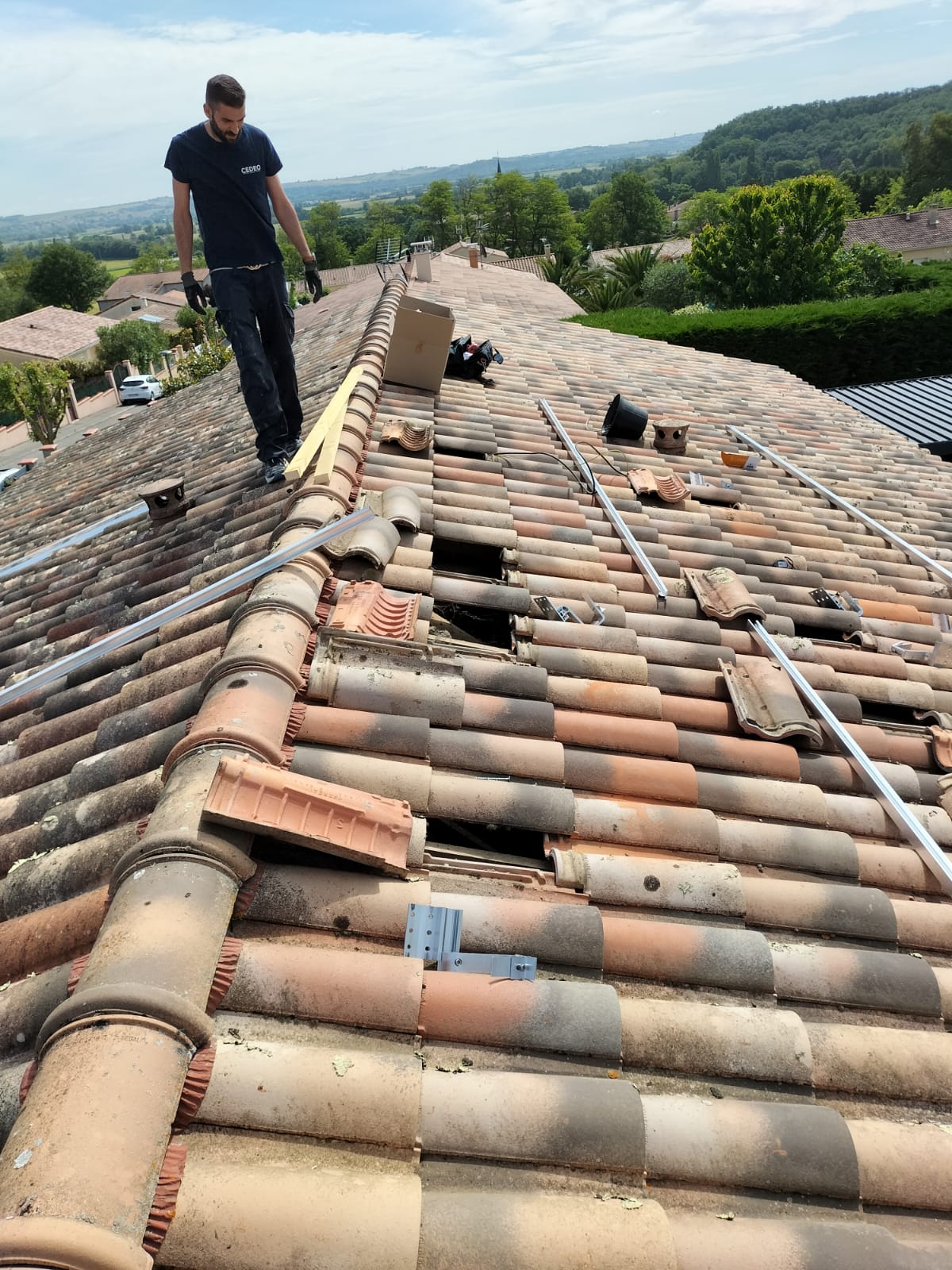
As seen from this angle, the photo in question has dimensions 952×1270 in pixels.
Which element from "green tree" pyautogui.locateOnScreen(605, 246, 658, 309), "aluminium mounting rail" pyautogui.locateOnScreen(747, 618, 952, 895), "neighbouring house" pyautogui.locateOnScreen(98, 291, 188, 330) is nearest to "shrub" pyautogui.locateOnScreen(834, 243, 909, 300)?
"green tree" pyautogui.locateOnScreen(605, 246, 658, 309)

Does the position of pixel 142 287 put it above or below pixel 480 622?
below

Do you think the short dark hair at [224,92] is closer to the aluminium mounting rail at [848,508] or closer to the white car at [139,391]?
the aluminium mounting rail at [848,508]

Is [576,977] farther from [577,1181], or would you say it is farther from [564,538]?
[564,538]

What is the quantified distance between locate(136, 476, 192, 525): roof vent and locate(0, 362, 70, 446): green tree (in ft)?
104

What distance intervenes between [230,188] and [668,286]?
39303 mm

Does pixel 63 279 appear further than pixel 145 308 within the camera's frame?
Yes

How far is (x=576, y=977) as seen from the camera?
2.28 metres

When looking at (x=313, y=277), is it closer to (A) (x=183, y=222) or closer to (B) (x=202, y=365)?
(A) (x=183, y=222)

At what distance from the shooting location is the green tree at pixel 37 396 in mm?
33062

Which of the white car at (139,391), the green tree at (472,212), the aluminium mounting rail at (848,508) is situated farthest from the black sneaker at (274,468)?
the green tree at (472,212)

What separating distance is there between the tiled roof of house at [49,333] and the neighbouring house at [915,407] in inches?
1871

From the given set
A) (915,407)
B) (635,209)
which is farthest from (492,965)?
(635,209)

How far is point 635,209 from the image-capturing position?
10194 cm

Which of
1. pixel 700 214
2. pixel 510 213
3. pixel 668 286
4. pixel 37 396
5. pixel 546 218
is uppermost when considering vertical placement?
pixel 510 213
